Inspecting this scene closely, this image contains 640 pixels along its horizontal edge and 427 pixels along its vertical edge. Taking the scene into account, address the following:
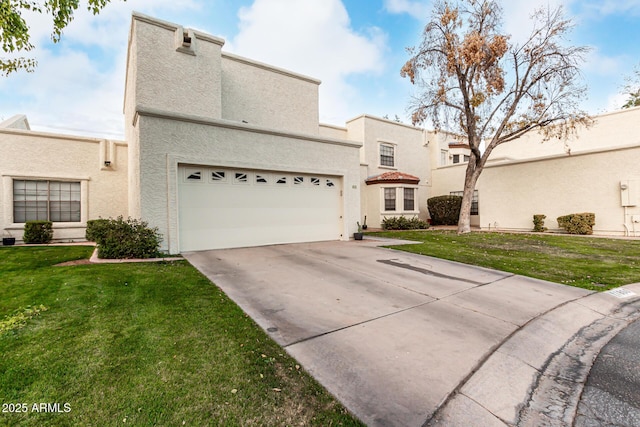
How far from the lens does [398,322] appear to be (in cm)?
375

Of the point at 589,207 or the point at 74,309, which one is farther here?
the point at 589,207

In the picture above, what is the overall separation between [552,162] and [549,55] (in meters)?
5.03

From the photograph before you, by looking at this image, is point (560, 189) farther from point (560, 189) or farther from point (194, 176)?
point (194, 176)

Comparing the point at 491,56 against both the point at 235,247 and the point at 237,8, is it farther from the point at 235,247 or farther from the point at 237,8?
the point at 235,247

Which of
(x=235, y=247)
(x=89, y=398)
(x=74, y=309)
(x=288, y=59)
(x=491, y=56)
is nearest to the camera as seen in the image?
(x=89, y=398)

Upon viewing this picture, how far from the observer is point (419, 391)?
2379mm

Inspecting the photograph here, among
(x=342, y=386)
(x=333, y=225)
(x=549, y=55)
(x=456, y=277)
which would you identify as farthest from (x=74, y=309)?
(x=549, y=55)

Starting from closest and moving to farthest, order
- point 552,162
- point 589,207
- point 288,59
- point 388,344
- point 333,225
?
point 388,344 → point 333,225 → point 589,207 → point 552,162 → point 288,59

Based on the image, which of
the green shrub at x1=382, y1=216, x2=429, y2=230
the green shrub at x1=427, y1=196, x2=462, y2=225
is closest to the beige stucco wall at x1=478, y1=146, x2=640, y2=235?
the green shrub at x1=427, y1=196, x2=462, y2=225

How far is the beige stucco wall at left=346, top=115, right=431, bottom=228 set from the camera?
1841 cm

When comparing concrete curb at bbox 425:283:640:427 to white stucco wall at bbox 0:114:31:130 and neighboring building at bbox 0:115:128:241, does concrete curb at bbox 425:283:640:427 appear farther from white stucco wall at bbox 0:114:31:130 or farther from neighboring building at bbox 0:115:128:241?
white stucco wall at bbox 0:114:31:130

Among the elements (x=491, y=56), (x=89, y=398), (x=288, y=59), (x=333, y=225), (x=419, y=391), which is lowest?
(x=419, y=391)

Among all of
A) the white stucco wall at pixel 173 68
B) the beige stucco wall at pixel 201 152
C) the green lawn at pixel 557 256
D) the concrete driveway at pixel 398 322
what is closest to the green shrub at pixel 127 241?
the beige stucco wall at pixel 201 152

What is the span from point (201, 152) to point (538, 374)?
352 inches
